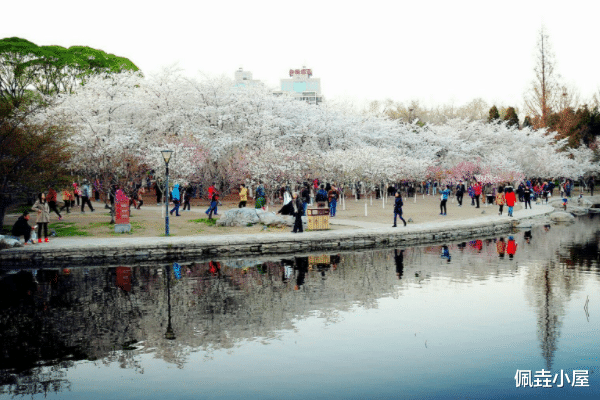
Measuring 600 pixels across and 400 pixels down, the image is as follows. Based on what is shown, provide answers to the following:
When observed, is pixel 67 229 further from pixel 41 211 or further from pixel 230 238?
pixel 230 238

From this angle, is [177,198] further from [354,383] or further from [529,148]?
[529,148]

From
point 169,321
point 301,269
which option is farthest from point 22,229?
point 169,321

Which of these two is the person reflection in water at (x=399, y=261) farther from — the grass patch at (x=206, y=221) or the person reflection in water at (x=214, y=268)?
the grass patch at (x=206, y=221)

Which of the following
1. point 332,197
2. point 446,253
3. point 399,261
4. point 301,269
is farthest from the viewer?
point 332,197

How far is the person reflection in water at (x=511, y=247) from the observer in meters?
20.4

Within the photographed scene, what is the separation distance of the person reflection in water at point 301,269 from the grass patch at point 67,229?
10.1 m

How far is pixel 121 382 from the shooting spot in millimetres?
8172

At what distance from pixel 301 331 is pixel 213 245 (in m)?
11.2

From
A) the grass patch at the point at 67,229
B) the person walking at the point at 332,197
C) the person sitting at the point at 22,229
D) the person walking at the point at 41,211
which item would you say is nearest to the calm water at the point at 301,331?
the person sitting at the point at 22,229

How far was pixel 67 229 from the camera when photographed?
25328 millimetres

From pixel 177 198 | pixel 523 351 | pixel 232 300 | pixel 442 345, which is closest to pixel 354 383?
pixel 442 345

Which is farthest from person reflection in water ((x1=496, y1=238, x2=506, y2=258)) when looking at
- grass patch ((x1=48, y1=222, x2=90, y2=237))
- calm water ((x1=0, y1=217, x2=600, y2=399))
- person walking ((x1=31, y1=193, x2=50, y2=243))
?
person walking ((x1=31, y1=193, x2=50, y2=243))

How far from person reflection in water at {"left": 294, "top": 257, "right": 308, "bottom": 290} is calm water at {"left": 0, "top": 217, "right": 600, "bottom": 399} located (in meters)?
0.06

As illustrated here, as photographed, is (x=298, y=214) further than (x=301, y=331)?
Yes
